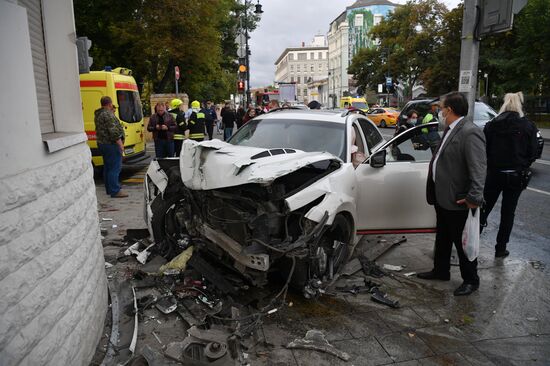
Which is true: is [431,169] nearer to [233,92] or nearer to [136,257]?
[136,257]

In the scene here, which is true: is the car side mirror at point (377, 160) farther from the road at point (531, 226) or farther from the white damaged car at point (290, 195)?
the road at point (531, 226)

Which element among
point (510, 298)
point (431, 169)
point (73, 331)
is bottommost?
point (510, 298)

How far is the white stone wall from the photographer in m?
2.07

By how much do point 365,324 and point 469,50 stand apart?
397cm

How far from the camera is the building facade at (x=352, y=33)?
97988 millimetres

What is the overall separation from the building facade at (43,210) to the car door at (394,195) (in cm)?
296

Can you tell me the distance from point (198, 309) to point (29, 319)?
1821 millimetres

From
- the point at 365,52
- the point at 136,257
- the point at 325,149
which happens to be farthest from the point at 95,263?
the point at 365,52

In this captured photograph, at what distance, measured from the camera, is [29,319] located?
7.22ft

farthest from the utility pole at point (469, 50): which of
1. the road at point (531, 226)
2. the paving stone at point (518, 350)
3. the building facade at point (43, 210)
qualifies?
the building facade at point (43, 210)

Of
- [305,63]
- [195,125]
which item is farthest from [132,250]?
[305,63]

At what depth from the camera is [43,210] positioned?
2.42m

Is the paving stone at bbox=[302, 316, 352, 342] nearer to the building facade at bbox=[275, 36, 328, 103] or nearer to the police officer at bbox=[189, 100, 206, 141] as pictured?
the police officer at bbox=[189, 100, 206, 141]

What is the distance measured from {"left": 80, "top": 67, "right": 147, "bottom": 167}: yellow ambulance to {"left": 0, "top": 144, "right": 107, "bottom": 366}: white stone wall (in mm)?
7516
